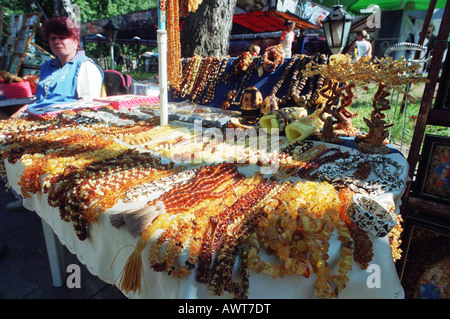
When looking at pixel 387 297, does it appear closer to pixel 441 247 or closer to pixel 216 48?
pixel 441 247

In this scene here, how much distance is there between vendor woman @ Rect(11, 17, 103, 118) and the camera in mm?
3738

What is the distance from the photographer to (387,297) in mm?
1178

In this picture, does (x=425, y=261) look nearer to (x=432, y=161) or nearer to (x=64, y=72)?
(x=432, y=161)

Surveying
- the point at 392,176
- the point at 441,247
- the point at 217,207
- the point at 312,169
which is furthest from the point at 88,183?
the point at 441,247

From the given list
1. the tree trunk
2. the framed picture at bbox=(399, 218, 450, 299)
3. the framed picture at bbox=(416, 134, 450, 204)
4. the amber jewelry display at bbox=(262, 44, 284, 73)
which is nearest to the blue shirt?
the tree trunk

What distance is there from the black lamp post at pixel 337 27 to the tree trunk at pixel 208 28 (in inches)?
118

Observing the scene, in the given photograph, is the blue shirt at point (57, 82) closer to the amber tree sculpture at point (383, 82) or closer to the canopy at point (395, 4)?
the amber tree sculpture at point (383, 82)

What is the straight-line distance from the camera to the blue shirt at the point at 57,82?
4.05 metres

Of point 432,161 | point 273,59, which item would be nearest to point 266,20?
point 273,59

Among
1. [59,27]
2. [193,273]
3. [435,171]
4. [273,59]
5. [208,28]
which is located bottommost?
[193,273]

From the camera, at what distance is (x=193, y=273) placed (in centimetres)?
105

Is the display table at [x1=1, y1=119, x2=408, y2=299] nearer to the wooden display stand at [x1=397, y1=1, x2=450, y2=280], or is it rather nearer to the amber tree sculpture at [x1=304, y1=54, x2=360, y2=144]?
the wooden display stand at [x1=397, y1=1, x2=450, y2=280]

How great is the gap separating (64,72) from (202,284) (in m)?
4.26
